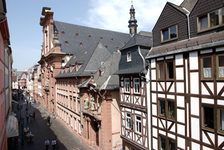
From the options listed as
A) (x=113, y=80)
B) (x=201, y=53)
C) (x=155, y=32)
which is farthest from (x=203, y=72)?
(x=113, y=80)

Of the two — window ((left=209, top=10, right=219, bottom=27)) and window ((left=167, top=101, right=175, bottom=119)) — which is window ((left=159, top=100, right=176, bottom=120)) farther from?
window ((left=209, top=10, right=219, bottom=27))

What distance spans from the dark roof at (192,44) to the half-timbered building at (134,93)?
6.15 ft

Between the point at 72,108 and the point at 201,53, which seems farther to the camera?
the point at 72,108

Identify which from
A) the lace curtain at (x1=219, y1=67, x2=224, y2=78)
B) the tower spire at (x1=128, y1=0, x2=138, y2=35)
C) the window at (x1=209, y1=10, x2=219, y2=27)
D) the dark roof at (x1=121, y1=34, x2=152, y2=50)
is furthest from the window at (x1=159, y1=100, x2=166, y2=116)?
the tower spire at (x1=128, y1=0, x2=138, y2=35)

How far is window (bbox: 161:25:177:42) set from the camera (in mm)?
11008

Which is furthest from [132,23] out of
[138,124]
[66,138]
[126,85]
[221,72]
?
[221,72]

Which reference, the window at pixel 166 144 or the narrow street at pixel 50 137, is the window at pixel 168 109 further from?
the narrow street at pixel 50 137

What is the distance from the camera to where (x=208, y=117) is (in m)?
8.87

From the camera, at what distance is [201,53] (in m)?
9.00

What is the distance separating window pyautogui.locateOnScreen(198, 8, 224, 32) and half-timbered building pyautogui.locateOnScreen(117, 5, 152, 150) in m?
4.65

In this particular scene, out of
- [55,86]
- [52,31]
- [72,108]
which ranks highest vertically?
[52,31]

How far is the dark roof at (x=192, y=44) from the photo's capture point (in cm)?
825

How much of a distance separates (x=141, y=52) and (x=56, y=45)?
90.9 ft

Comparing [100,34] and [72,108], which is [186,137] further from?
[100,34]
